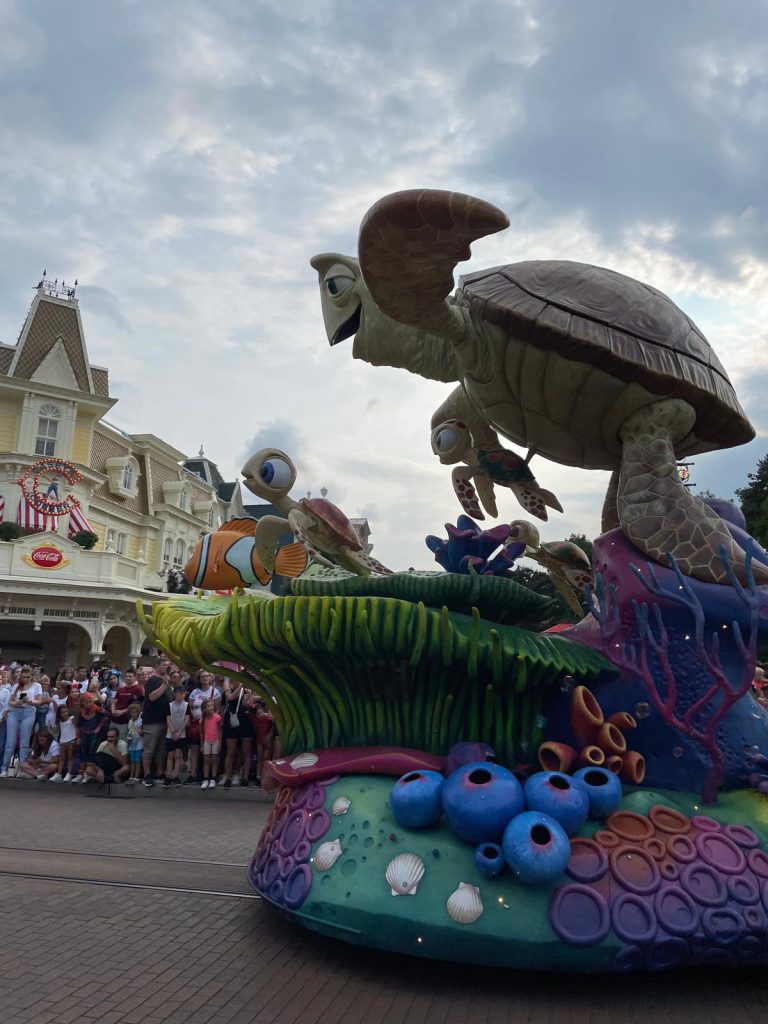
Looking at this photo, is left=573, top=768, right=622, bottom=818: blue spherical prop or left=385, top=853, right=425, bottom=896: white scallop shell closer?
left=385, top=853, right=425, bottom=896: white scallop shell

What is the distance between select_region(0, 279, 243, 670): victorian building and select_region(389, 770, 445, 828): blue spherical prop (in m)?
23.6

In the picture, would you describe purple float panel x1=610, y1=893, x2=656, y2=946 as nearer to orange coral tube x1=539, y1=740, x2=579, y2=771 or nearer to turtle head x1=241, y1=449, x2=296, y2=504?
orange coral tube x1=539, y1=740, x2=579, y2=771

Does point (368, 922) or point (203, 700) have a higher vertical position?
point (203, 700)

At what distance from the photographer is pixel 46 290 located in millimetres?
30938

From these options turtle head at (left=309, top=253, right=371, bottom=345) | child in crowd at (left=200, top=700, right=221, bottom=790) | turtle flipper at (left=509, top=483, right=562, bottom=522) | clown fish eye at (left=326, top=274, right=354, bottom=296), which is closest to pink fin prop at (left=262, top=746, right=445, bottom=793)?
turtle flipper at (left=509, top=483, right=562, bottom=522)

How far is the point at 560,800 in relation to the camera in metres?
3.94

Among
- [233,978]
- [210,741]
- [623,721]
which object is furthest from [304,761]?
[210,741]

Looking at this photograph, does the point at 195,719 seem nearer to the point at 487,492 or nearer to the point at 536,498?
the point at 487,492

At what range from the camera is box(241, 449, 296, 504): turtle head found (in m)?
5.59

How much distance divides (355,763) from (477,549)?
1599mm

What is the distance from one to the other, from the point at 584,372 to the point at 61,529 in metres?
26.5

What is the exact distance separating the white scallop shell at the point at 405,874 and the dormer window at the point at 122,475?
29.7 meters

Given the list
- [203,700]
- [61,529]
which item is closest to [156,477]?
[61,529]

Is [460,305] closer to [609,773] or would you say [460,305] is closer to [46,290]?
[609,773]
